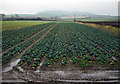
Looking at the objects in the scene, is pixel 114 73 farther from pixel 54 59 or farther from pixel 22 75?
pixel 22 75

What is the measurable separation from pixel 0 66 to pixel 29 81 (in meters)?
3.90

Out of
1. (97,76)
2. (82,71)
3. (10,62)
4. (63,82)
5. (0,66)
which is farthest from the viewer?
(10,62)

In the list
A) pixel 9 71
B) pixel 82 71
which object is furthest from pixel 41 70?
pixel 82 71

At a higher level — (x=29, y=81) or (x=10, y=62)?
(x=10, y=62)

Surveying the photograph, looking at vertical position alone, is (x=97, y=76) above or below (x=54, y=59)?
below

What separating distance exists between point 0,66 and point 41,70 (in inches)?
160

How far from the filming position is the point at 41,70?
7371mm

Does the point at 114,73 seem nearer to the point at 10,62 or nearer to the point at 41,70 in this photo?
the point at 41,70

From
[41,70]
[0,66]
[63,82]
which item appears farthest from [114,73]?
[0,66]

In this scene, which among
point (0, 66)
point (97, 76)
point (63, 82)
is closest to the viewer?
point (63, 82)

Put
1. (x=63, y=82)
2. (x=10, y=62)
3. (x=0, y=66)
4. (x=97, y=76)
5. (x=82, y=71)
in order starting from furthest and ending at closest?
(x=10, y=62), (x=0, y=66), (x=82, y=71), (x=97, y=76), (x=63, y=82)

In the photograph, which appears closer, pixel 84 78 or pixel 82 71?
pixel 84 78

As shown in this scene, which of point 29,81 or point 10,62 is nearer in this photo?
point 29,81

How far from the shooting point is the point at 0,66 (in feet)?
26.9
